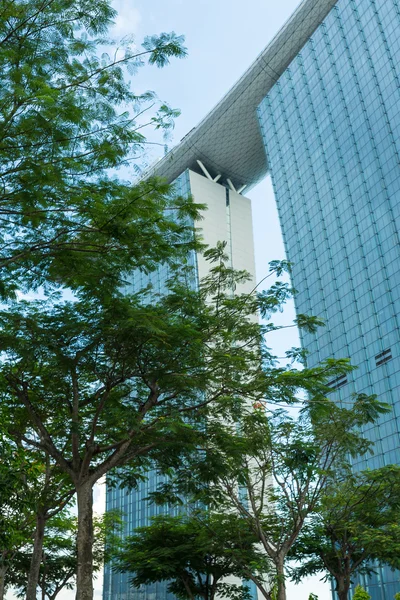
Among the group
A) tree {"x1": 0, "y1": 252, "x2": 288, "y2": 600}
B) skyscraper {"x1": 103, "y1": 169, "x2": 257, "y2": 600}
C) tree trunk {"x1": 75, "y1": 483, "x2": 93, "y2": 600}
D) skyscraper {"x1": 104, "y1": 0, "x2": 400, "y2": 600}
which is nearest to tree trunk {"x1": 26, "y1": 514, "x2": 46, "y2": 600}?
tree {"x1": 0, "y1": 252, "x2": 288, "y2": 600}

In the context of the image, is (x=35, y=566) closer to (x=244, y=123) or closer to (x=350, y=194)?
(x=350, y=194)

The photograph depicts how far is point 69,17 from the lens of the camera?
1075cm

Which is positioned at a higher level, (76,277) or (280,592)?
(76,277)

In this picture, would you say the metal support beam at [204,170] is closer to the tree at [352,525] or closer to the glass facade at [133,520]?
the glass facade at [133,520]

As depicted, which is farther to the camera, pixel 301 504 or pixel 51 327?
pixel 301 504

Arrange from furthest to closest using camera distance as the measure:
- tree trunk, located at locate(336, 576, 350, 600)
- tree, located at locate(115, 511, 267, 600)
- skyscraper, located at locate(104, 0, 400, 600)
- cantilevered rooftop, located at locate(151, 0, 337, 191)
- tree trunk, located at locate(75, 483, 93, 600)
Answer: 1. cantilevered rooftop, located at locate(151, 0, 337, 191)
2. skyscraper, located at locate(104, 0, 400, 600)
3. tree, located at locate(115, 511, 267, 600)
4. tree trunk, located at locate(336, 576, 350, 600)
5. tree trunk, located at locate(75, 483, 93, 600)

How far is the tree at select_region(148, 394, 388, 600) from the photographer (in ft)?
56.6

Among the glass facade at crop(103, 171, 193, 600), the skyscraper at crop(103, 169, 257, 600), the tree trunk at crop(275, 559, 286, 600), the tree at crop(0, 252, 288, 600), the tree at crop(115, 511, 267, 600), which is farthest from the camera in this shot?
the skyscraper at crop(103, 169, 257, 600)

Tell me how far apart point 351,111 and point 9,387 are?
62.8 metres

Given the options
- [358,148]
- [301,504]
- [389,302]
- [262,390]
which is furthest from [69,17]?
[358,148]

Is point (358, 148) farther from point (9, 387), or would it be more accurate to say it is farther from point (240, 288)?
point (9, 387)

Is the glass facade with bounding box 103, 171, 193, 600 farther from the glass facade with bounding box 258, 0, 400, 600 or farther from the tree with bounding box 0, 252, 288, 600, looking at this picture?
the tree with bounding box 0, 252, 288, 600

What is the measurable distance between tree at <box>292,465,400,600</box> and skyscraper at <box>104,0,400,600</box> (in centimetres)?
2946

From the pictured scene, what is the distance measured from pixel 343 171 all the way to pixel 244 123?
2680 cm
